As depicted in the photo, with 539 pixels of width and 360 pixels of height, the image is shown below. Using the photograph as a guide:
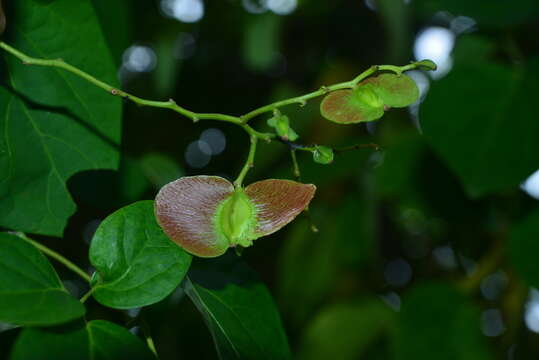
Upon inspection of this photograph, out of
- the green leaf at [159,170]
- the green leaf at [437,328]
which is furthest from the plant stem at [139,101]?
the green leaf at [437,328]

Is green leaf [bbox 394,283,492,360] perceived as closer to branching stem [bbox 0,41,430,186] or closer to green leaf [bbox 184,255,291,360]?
green leaf [bbox 184,255,291,360]

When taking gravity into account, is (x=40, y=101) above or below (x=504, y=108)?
above

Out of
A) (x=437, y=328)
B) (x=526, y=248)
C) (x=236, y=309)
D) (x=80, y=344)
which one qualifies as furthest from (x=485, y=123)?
(x=80, y=344)

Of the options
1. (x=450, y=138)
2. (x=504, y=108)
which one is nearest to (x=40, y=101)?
(x=450, y=138)

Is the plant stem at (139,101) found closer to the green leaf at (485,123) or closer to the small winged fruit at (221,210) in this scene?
the small winged fruit at (221,210)

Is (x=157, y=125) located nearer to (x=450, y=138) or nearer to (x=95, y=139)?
(x=450, y=138)

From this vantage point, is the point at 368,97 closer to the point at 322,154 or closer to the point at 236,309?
the point at 322,154
